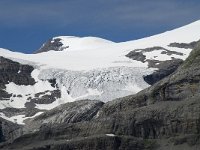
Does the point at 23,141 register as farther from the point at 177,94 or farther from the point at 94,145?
the point at 177,94

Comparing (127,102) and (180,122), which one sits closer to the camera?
(180,122)

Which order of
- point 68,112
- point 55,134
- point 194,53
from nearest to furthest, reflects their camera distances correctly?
point 55,134 → point 194,53 → point 68,112

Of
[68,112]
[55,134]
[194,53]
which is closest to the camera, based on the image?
[55,134]

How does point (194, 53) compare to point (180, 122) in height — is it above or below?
above

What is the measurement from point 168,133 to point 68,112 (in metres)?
65.6

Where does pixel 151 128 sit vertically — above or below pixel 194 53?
below

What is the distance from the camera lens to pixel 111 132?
142 metres

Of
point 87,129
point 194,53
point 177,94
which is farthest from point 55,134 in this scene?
point 194,53

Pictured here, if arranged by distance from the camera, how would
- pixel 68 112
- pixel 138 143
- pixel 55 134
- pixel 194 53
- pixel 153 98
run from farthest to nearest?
pixel 68 112 < pixel 194 53 < pixel 153 98 < pixel 55 134 < pixel 138 143

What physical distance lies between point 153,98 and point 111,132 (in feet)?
52.3

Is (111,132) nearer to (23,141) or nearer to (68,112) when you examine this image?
(23,141)

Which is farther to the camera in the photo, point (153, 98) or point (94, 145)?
point (153, 98)

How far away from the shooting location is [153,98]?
506ft

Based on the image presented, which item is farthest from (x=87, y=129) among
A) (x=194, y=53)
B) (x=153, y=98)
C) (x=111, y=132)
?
(x=194, y=53)
